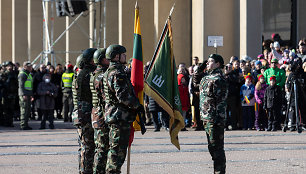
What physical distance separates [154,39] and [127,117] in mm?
18870

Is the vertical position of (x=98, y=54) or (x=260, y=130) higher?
(x=98, y=54)

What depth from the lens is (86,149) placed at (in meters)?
9.94

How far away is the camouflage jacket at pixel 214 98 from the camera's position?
9.75 metres

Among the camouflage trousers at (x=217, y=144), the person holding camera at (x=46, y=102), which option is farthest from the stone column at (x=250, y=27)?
the camouflage trousers at (x=217, y=144)

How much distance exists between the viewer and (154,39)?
27750 mm

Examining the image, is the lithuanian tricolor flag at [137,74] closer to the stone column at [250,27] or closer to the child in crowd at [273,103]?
the child in crowd at [273,103]

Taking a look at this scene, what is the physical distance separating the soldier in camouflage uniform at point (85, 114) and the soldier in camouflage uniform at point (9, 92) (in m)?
11.5

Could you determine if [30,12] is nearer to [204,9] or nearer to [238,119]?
[204,9]

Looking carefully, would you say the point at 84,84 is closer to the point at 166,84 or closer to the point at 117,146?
the point at 166,84

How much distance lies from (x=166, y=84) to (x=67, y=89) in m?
12.2

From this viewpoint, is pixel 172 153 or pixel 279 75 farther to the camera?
pixel 279 75

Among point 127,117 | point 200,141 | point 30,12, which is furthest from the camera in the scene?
point 30,12

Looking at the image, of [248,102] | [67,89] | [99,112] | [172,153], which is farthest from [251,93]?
Result: [99,112]

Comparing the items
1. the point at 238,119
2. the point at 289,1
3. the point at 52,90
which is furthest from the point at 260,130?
the point at 289,1
